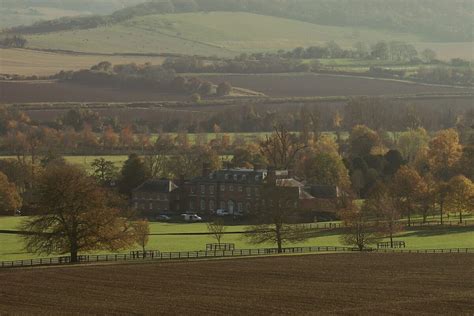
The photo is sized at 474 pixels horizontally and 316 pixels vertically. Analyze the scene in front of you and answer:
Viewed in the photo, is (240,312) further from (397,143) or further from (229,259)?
(397,143)

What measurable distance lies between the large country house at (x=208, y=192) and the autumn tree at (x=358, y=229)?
14809mm

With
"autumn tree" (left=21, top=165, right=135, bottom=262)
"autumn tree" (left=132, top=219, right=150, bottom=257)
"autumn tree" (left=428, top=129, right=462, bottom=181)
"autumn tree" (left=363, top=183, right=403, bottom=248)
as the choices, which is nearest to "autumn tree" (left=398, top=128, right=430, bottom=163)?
"autumn tree" (left=428, top=129, right=462, bottom=181)

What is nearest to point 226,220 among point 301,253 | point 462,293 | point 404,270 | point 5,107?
point 301,253

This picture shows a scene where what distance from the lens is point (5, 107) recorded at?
7288 inches

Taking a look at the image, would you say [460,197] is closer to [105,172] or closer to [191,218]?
[191,218]

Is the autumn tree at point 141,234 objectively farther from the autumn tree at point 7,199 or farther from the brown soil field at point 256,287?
the autumn tree at point 7,199

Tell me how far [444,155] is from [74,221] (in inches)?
2081

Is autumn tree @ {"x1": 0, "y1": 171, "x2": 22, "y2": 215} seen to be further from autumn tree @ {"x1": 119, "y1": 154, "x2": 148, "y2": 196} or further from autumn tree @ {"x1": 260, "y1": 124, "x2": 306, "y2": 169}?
autumn tree @ {"x1": 260, "y1": 124, "x2": 306, "y2": 169}

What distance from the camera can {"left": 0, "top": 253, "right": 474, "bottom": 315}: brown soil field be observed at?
50.3m

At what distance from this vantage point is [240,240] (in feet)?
281

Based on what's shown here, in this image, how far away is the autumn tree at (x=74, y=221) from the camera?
2800 inches

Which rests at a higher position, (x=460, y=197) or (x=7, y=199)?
(x=460, y=197)

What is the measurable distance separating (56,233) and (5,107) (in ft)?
383

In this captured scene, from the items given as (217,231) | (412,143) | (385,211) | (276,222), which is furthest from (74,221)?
(412,143)
